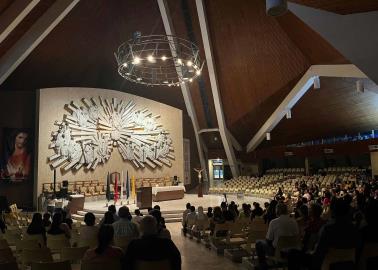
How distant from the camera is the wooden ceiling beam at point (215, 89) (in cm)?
1695

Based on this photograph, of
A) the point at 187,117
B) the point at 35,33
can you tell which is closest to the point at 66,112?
the point at 35,33

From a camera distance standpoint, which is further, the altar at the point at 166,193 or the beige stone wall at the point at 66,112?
the altar at the point at 166,193

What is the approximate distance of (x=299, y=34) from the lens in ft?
38.5

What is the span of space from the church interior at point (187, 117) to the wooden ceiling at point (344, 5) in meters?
0.05

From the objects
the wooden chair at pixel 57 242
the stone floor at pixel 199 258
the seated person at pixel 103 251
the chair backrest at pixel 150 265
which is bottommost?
the stone floor at pixel 199 258

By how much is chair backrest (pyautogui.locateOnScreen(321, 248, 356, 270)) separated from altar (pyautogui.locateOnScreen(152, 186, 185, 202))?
1371 centimetres

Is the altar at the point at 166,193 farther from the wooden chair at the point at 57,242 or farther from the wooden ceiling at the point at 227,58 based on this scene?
the wooden chair at the point at 57,242

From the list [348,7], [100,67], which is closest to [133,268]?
[348,7]

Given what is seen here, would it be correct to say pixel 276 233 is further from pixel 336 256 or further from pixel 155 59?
pixel 155 59

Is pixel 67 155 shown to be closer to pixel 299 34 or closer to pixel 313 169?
pixel 299 34

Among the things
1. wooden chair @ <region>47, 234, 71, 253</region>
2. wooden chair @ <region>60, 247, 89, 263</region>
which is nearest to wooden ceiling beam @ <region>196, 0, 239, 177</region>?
wooden chair @ <region>47, 234, 71, 253</region>

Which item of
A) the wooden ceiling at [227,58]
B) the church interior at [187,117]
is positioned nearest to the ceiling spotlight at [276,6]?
the church interior at [187,117]

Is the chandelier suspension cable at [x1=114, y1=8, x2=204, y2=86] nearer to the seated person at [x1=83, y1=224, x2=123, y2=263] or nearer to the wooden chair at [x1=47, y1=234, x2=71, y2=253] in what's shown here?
the wooden chair at [x1=47, y1=234, x2=71, y2=253]

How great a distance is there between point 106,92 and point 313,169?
48.1 ft
